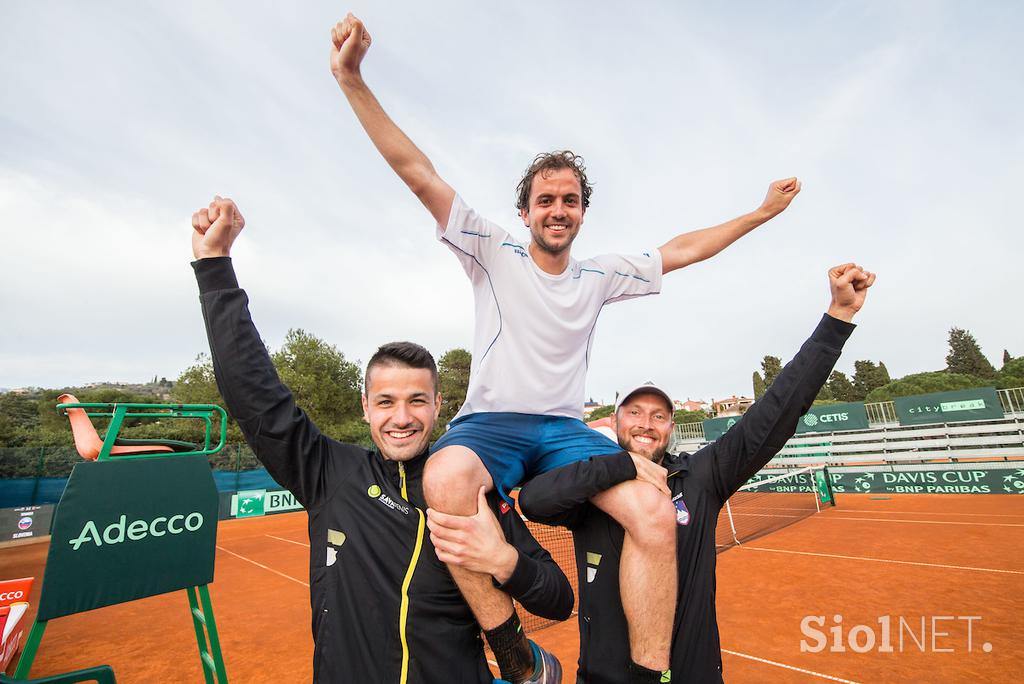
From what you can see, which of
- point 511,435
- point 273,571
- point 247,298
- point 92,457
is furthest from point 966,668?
point 273,571

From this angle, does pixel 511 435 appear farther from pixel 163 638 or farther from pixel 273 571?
pixel 273 571

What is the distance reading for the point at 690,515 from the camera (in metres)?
2.49

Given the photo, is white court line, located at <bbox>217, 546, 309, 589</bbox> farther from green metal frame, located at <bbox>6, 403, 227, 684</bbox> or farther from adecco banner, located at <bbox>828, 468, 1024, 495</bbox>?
adecco banner, located at <bbox>828, 468, 1024, 495</bbox>

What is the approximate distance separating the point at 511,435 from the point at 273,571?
37.3 feet

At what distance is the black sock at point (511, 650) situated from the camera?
1740mm

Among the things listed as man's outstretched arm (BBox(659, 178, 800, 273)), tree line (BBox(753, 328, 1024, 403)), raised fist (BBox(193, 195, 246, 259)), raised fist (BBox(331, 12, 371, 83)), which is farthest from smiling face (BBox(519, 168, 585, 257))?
tree line (BBox(753, 328, 1024, 403))

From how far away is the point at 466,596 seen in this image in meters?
1.73

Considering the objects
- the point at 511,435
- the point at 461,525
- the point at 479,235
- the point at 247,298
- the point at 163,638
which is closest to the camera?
the point at 461,525

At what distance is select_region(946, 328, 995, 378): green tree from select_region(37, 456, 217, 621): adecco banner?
68354mm

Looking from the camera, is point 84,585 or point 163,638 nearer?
point 84,585

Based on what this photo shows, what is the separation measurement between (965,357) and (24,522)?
2932 inches

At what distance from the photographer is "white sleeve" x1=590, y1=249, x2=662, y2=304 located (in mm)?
2809

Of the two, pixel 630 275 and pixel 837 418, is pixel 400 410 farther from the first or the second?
pixel 837 418

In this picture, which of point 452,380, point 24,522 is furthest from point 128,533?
point 452,380
